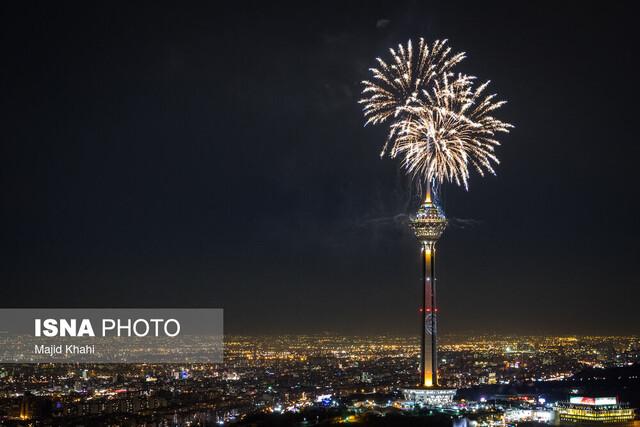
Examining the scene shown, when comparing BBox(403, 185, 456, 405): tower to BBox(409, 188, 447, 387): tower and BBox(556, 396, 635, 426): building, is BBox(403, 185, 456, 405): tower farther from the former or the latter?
BBox(556, 396, 635, 426): building

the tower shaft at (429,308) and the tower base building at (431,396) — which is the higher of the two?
the tower shaft at (429,308)

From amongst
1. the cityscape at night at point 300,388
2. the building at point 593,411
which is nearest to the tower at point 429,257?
the cityscape at night at point 300,388

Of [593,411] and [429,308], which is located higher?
[429,308]

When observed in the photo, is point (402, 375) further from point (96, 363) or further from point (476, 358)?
point (96, 363)

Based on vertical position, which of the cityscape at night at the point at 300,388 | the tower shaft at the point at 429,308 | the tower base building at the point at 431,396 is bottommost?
the cityscape at night at the point at 300,388

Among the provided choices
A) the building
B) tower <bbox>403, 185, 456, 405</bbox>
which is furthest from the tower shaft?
the building

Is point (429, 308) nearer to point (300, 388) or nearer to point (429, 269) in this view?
point (429, 269)

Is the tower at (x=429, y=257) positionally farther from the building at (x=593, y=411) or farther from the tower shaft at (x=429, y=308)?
the building at (x=593, y=411)

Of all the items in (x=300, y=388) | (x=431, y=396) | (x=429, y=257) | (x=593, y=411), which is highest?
(x=429, y=257)

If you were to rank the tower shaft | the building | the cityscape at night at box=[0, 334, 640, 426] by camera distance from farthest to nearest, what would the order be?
the building < the cityscape at night at box=[0, 334, 640, 426] < the tower shaft

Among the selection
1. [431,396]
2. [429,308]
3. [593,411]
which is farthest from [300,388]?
[429,308]
